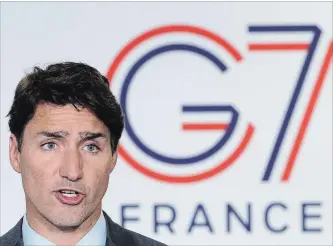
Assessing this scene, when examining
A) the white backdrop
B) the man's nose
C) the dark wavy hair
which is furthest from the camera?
the white backdrop

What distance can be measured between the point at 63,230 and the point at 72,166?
160 millimetres

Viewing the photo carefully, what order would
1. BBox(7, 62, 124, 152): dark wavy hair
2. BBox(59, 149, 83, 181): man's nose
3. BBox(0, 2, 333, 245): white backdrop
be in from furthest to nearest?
BBox(0, 2, 333, 245): white backdrop
BBox(7, 62, 124, 152): dark wavy hair
BBox(59, 149, 83, 181): man's nose

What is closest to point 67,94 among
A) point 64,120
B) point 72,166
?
point 64,120

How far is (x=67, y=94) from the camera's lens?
6.78ft

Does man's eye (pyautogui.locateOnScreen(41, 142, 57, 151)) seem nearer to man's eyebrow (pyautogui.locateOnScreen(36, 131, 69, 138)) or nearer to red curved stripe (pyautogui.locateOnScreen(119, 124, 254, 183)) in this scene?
man's eyebrow (pyautogui.locateOnScreen(36, 131, 69, 138))

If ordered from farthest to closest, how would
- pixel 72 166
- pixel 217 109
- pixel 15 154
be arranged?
pixel 217 109 → pixel 15 154 → pixel 72 166

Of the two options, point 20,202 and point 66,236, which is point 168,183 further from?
point 66,236

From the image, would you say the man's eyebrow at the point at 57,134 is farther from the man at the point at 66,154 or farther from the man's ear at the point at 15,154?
the man's ear at the point at 15,154

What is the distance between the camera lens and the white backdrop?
11.4 feet

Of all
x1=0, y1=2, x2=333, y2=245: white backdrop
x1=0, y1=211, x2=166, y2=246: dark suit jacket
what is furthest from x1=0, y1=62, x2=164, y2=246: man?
x1=0, y1=2, x2=333, y2=245: white backdrop

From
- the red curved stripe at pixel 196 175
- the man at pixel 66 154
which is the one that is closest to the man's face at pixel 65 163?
the man at pixel 66 154

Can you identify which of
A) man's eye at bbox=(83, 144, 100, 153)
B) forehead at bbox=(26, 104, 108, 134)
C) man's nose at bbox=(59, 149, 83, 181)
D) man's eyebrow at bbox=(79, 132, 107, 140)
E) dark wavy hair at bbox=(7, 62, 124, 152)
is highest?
dark wavy hair at bbox=(7, 62, 124, 152)

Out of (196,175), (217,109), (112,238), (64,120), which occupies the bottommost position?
(112,238)

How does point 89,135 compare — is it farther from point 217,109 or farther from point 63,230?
point 217,109
